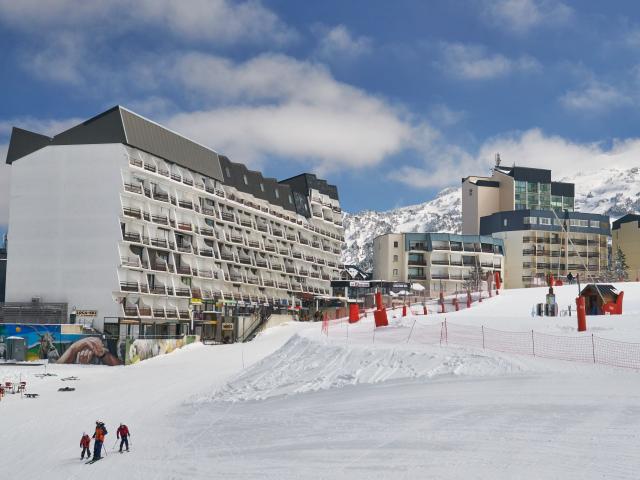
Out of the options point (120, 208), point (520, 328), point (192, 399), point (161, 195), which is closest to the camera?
point (192, 399)

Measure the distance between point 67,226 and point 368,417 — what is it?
51.1 metres

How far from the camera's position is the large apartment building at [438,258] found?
11631 cm

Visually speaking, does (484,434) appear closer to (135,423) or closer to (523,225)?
(135,423)

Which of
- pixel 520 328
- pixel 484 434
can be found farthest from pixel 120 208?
pixel 484 434

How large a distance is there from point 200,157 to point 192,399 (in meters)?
51.9

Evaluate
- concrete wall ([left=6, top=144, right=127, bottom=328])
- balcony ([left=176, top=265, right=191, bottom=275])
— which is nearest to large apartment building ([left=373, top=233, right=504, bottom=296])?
balcony ([left=176, top=265, right=191, bottom=275])

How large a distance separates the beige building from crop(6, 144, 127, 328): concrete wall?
9338 cm

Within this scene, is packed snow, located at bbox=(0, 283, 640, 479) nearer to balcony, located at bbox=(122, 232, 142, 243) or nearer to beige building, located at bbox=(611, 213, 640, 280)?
balcony, located at bbox=(122, 232, 142, 243)

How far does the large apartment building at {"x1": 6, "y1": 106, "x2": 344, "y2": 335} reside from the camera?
69625 mm

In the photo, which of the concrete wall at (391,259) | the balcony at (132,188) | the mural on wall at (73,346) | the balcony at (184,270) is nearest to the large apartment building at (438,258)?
the concrete wall at (391,259)

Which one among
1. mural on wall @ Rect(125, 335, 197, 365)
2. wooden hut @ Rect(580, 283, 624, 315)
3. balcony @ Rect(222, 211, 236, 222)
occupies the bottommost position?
mural on wall @ Rect(125, 335, 197, 365)

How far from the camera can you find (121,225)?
232 feet

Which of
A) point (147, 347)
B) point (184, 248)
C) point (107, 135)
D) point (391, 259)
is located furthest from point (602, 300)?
point (391, 259)

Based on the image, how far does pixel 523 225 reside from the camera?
390 ft
